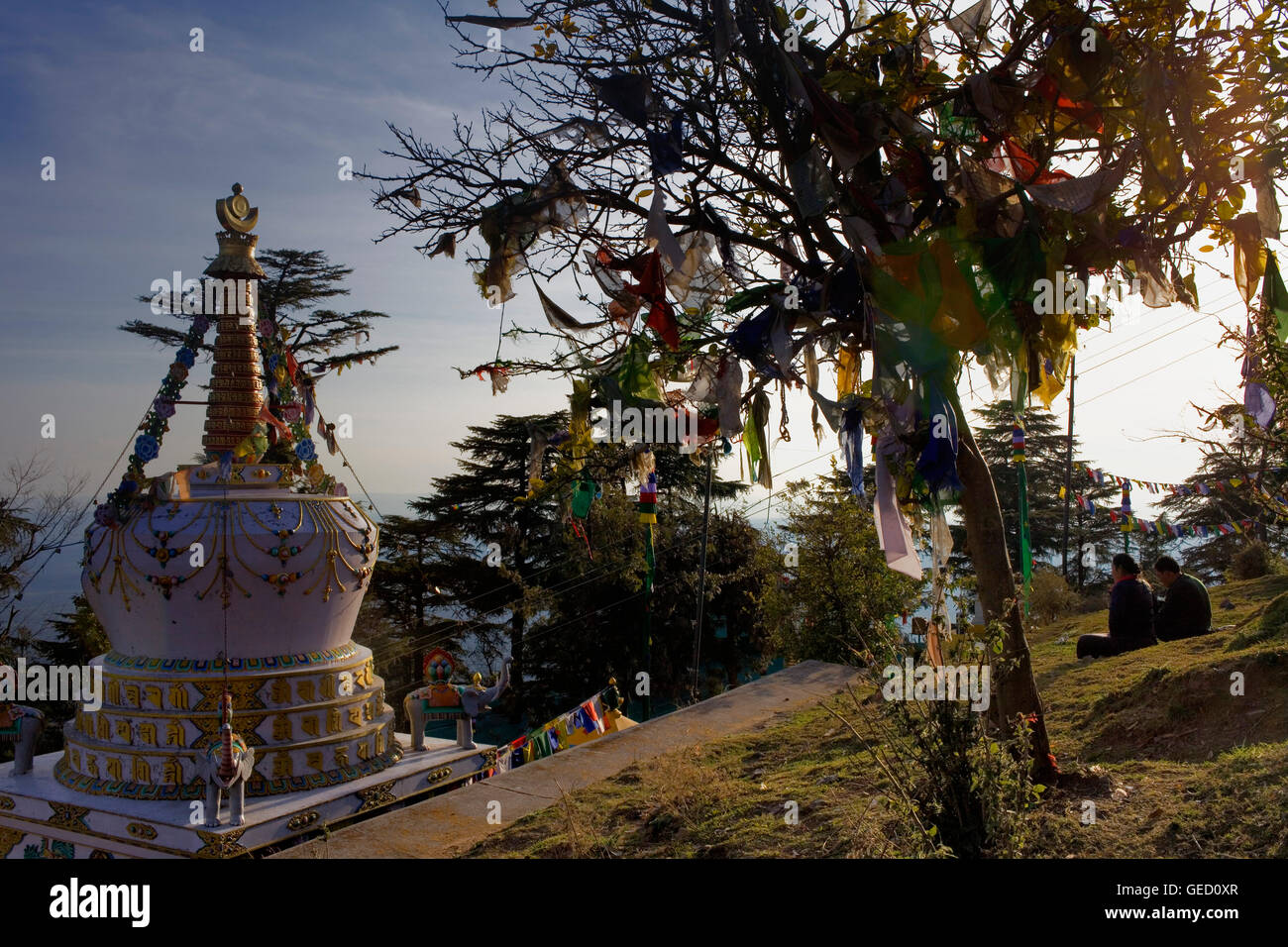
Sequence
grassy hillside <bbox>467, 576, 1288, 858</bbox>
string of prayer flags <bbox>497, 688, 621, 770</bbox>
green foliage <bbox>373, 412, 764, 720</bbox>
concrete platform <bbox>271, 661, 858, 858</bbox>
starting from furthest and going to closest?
green foliage <bbox>373, 412, 764, 720</bbox>, string of prayer flags <bbox>497, 688, 621, 770</bbox>, concrete platform <bbox>271, 661, 858, 858</bbox>, grassy hillside <bbox>467, 576, 1288, 858</bbox>

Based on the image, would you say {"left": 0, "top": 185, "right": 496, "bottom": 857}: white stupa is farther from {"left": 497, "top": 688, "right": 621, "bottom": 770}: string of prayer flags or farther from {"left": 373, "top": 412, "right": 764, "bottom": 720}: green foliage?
{"left": 373, "top": 412, "right": 764, "bottom": 720}: green foliage

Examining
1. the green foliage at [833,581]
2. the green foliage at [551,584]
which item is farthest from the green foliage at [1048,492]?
the green foliage at [833,581]

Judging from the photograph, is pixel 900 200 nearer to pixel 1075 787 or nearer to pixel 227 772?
pixel 1075 787

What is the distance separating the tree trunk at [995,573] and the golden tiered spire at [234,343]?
8894 mm

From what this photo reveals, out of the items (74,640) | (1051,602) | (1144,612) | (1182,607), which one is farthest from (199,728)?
(1051,602)

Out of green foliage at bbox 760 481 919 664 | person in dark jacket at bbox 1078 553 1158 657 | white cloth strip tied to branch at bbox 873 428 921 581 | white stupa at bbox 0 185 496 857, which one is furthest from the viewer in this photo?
green foliage at bbox 760 481 919 664

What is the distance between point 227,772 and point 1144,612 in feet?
30.6

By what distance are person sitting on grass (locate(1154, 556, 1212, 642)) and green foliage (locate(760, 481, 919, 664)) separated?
19.3ft

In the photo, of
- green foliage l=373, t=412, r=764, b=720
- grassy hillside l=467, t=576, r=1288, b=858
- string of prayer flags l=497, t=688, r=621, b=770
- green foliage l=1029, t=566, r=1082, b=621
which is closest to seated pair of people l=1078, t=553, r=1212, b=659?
grassy hillside l=467, t=576, r=1288, b=858

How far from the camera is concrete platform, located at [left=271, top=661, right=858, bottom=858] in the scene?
6.45m

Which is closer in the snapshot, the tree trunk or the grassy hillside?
the grassy hillside

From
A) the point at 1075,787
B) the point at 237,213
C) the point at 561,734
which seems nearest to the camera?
the point at 1075,787

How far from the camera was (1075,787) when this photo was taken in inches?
202
